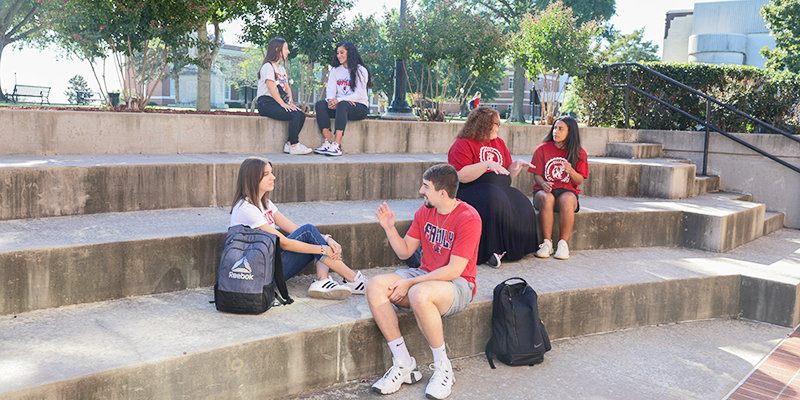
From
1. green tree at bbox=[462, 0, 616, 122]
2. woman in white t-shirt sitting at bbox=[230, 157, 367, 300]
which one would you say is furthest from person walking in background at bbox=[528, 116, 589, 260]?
green tree at bbox=[462, 0, 616, 122]

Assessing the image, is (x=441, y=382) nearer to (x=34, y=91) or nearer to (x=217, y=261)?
(x=217, y=261)

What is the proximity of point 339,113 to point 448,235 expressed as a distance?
13.3ft

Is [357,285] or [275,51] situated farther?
[275,51]

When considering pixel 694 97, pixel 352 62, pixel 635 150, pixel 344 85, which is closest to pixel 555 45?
pixel 694 97

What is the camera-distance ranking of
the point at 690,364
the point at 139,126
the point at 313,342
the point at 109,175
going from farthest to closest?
the point at 139,126 → the point at 109,175 → the point at 690,364 → the point at 313,342

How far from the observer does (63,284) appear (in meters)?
3.50

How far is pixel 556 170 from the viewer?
5668 mm

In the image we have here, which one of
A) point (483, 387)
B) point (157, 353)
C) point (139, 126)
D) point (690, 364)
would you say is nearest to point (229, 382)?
point (157, 353)

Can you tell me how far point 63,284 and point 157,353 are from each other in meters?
1.10

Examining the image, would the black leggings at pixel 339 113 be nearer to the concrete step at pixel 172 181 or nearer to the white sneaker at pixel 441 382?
the concrete step at pixel 172 181

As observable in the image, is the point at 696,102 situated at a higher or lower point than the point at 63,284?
higher

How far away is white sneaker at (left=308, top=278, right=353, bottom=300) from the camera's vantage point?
12.5 feet

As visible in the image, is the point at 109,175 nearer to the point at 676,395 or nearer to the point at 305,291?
the point at 305,291

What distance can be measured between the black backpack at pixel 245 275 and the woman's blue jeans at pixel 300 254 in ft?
1.61
